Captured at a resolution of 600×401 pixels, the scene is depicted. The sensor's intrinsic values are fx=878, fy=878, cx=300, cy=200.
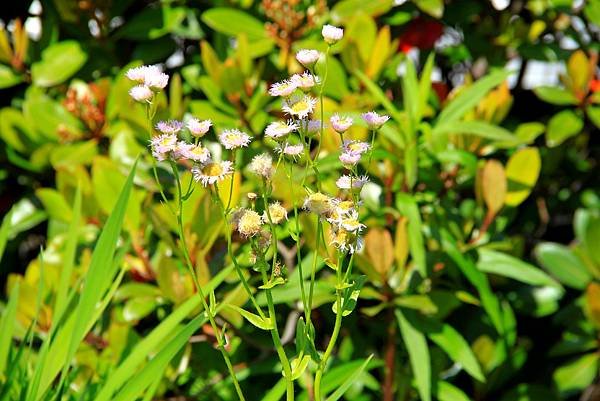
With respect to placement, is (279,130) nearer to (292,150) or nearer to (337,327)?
(292,150)

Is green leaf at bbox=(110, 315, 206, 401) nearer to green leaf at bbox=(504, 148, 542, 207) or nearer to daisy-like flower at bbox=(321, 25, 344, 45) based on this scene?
daisy-like flower at bbox=(321, 25, 344, 45)

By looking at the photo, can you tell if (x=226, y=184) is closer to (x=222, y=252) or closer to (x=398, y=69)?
(x=222, y=252)

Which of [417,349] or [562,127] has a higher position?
[562,127]

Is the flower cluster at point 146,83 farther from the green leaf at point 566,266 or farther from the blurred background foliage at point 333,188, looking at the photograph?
the green leaf at point 566,266

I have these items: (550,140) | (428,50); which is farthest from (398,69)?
(550,140)

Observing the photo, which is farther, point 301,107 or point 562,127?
point 562,127

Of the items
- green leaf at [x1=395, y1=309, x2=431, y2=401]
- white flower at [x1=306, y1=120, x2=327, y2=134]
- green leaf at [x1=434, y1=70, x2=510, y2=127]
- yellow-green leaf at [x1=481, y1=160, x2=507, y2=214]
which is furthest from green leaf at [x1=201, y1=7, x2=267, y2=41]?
white flower at [x1=306, y1=120, x2=327, y2=134]

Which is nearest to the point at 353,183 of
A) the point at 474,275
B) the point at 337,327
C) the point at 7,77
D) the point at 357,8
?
the point at 337,327

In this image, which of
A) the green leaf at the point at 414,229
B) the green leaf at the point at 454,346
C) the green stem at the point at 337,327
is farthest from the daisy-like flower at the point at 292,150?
the green leaf at the point at 454,346
